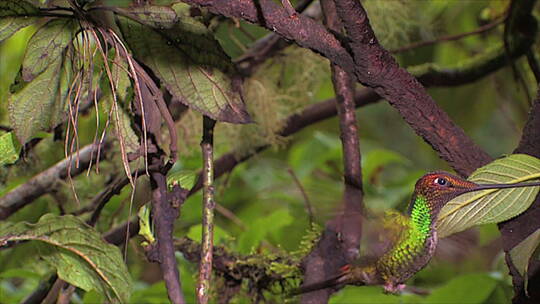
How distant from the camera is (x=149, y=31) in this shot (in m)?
0.62

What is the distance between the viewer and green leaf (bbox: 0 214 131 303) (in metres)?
0.69

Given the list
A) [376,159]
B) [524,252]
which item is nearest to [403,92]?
[524,252]

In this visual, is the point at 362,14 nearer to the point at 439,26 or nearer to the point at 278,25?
the point at 278,25

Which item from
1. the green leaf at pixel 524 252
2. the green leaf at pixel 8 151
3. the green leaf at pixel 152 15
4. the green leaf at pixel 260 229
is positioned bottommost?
the green leaf at pixel 260 229

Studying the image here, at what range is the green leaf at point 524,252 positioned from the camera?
0.56 m

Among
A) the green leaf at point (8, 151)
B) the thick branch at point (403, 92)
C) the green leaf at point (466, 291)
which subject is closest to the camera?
the thick branch at point (403, 92)

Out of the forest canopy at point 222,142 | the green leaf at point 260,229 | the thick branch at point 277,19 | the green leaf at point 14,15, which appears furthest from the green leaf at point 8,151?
the green leaf at point 260,229

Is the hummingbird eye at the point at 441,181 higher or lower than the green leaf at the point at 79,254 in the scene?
higher

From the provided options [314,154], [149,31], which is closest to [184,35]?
[149,31]

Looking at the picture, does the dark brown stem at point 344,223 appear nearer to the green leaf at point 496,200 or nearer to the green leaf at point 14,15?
the green leaf at point 496,200

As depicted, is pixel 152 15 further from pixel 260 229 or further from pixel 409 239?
pixel 260 229

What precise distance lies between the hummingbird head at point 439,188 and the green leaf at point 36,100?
309mm

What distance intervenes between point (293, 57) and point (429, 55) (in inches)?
21.0

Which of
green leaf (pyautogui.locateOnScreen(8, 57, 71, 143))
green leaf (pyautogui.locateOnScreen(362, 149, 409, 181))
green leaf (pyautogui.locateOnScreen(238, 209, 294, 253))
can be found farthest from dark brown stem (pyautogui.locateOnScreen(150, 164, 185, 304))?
green leaf (pyautogui.locateOnScreen(362, 149, 409, 181))
